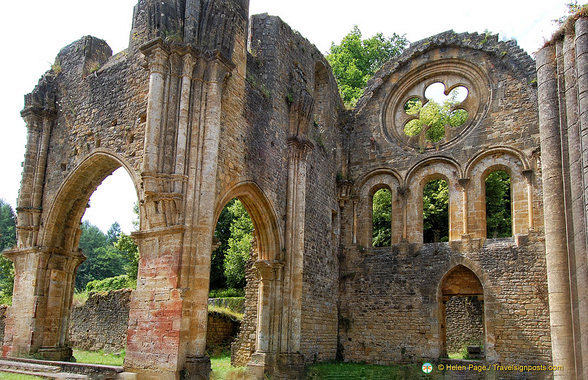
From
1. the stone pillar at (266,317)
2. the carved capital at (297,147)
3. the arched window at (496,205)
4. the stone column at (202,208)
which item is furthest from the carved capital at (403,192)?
the arched window at (496,205)

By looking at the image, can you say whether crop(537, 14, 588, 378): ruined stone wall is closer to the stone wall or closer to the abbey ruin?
the abbey ruin

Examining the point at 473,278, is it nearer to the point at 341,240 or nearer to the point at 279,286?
the point at 341,240

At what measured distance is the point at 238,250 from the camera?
78.3 ft

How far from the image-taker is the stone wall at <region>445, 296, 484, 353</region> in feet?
61.2

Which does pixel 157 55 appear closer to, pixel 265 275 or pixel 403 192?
pixel 265 275

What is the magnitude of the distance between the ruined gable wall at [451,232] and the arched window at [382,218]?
24.5 feet

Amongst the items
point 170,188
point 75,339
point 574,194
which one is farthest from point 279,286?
point 75,339

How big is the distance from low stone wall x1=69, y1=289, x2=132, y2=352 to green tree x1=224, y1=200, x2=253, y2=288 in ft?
21.0

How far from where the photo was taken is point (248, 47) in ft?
44.4

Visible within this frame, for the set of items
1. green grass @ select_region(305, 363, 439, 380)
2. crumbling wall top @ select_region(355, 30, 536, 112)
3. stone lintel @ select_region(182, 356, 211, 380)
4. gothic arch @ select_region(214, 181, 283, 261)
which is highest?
crumbling wall top @ select_region(355, 30, 536, 112)

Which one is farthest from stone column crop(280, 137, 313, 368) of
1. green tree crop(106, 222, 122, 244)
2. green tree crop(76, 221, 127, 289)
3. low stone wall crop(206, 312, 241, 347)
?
green tree crop(106, 222, 122, 244)

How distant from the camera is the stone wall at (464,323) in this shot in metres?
18.6

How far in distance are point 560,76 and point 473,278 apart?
7.78 m

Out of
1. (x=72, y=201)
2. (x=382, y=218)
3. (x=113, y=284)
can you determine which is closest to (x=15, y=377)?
(x=72, y=201)
